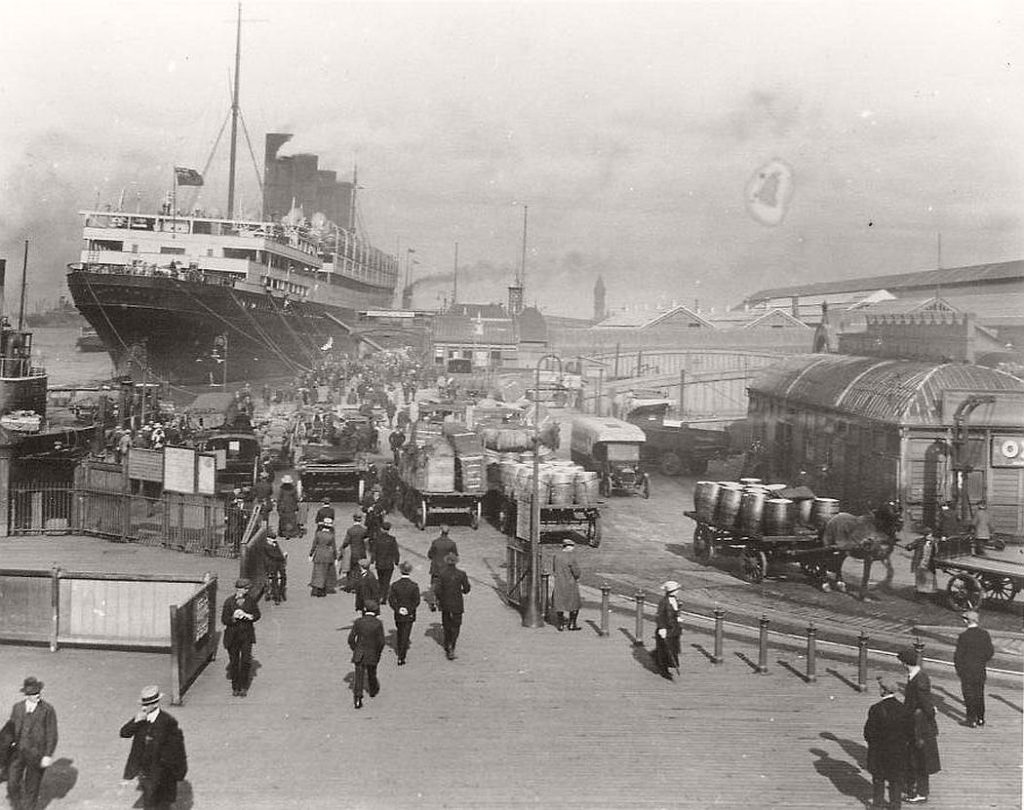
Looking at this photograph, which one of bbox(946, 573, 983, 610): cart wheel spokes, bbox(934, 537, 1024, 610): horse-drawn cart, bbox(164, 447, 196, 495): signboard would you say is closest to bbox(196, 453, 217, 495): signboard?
bbox(164, 447, 196, 495): signboard

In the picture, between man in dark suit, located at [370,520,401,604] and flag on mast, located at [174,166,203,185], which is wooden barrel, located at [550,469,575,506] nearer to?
man in dark suit, located at [370,520,401,604]

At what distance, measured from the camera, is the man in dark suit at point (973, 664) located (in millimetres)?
9328

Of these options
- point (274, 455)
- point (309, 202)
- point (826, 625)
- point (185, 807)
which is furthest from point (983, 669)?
point (309, 202)

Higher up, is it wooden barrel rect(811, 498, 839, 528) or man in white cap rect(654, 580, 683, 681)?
wooden barrel rect(811, 498, 839, 528)

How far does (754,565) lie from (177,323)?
50.4m

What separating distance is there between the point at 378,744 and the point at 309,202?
4196 inches

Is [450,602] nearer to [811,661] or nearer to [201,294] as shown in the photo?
[811,661]

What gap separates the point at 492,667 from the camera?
11195 mm

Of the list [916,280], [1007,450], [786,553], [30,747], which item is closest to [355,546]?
[786,553]

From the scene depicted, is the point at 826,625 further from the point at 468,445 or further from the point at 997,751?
the point at 468,445

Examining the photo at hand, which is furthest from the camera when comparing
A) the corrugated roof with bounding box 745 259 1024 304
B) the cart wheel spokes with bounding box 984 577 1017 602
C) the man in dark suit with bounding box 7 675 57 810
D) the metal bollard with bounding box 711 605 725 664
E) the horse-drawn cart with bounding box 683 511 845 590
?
the corrugated roof with bounding box 745 259 1024 304

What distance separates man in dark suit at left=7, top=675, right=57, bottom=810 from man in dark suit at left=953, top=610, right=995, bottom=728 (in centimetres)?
880

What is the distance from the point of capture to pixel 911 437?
2130 centimetres

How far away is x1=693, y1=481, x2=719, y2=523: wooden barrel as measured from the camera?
1742 centimetres
